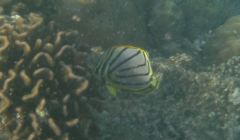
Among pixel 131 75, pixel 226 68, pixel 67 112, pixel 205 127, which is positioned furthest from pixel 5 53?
pixel 226 68

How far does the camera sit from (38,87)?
13.1ft

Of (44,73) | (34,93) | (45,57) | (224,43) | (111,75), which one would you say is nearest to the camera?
(111,75)

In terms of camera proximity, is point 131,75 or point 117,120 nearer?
point 131,75

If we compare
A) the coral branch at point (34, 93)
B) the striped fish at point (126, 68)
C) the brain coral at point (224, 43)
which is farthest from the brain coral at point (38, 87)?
the brain coral at point (224, 43)

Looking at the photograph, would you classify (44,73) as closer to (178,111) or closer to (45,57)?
(45,57)

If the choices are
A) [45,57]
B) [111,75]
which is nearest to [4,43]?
[45,57]

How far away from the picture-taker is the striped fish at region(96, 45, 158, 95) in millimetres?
3795

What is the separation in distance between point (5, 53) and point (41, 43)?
46cm

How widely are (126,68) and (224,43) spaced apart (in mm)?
4198

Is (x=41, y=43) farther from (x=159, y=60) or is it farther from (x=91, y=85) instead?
(x=159, y=60)

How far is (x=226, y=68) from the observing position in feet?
21.3

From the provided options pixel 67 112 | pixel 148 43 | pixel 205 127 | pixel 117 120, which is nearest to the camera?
pixel 67 112

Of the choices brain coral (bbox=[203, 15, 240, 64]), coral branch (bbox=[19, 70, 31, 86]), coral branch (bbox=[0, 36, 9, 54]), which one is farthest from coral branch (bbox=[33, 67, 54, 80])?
brain coral (bbox=[203, 15, 240, 64])

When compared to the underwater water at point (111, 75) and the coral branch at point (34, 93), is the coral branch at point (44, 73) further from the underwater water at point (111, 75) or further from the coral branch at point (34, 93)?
the coral branch at point (34, 93)
